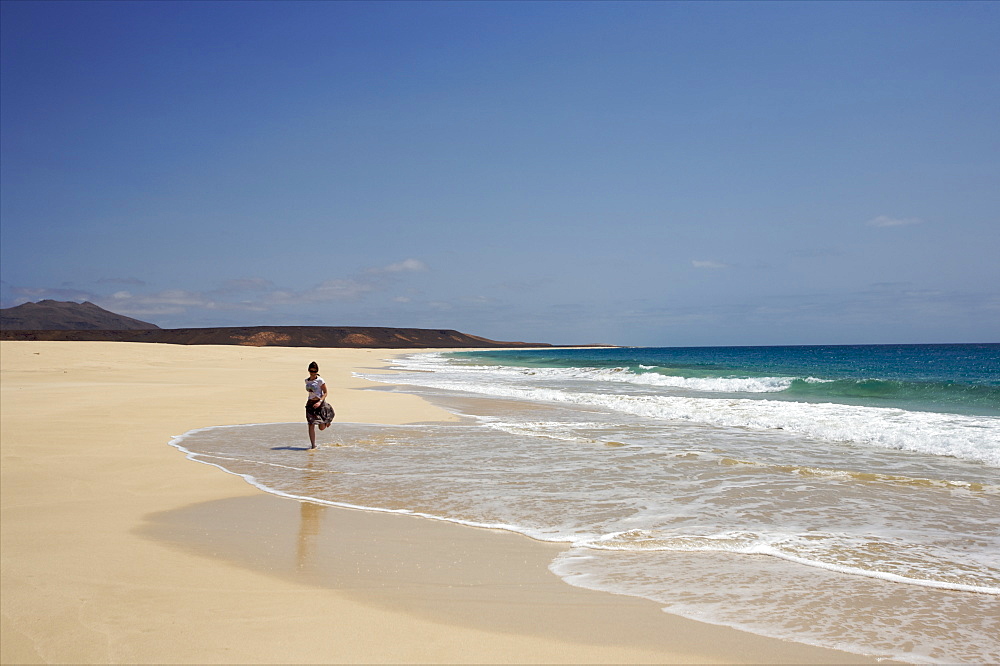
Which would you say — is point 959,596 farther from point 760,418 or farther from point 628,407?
point 628,407

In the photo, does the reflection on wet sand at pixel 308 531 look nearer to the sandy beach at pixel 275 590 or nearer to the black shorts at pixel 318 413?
the sandy beach at pixel 275 590

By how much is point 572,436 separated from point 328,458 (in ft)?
16.0

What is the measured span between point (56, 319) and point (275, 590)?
223 meters

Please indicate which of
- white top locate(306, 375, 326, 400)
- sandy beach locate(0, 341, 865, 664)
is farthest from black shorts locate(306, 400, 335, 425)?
sandy beach locate(0, 341, 865, 664)

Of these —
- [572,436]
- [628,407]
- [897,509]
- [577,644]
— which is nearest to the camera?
[577,644]

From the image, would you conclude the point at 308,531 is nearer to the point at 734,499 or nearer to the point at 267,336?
the point at 734,499

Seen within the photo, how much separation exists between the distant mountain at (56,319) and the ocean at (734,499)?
184 m

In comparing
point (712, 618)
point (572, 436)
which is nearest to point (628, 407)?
point (572, 436)

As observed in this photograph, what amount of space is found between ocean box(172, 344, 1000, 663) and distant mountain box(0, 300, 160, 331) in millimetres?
184097

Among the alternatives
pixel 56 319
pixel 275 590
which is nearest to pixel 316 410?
pixel 275 590

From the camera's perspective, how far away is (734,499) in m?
7.42

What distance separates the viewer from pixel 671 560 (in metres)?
5.27

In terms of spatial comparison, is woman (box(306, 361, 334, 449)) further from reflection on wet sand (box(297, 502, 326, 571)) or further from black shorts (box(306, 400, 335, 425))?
reflection on wet sand (box(297, 502, 326, 571))

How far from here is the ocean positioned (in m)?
4.29
